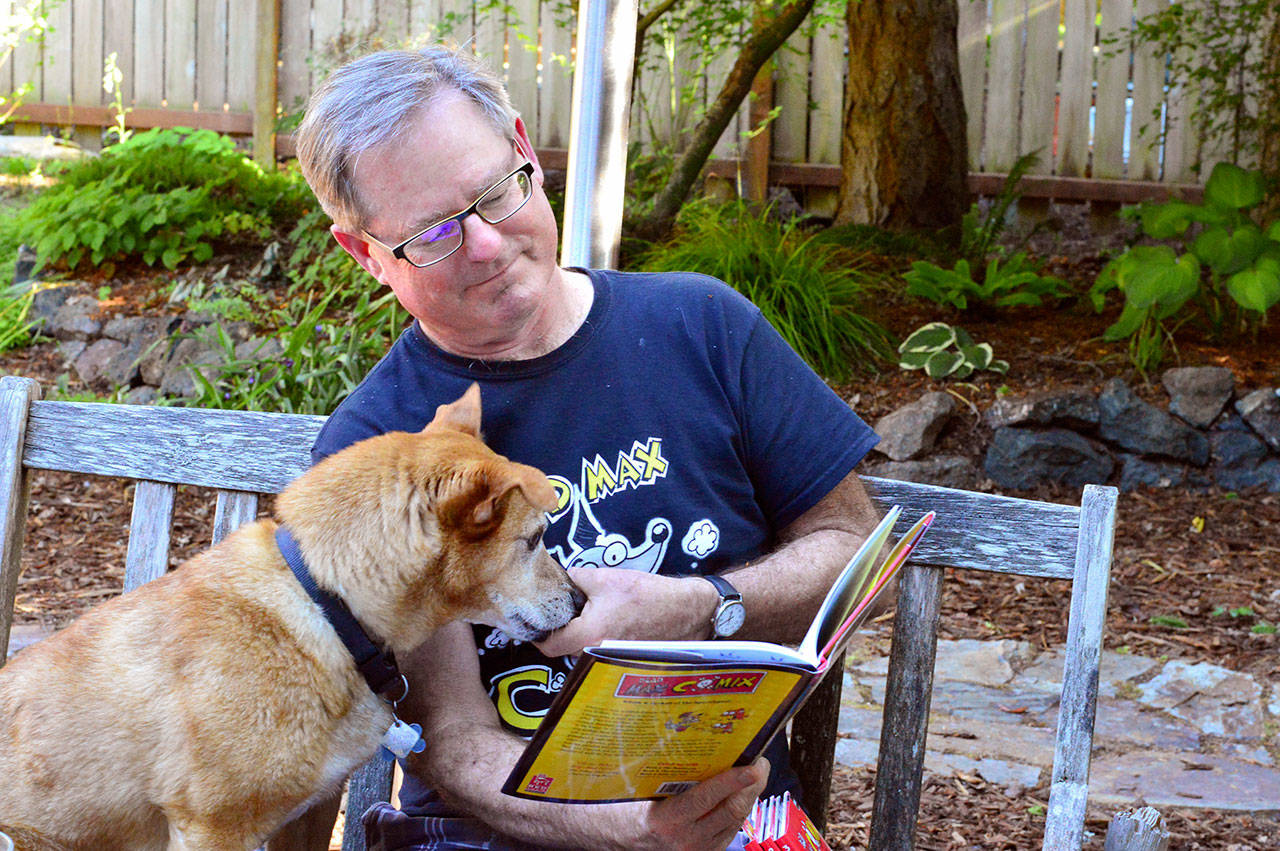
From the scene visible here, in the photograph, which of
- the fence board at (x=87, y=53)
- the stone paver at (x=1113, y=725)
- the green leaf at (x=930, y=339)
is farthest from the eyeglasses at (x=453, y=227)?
the fence board at (x=87, y=53)

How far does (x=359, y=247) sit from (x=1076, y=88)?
7.70m

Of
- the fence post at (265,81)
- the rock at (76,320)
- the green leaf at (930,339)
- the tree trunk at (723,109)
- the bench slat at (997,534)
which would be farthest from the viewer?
the fence post at (265,81)

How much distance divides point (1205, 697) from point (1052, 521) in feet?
8.89

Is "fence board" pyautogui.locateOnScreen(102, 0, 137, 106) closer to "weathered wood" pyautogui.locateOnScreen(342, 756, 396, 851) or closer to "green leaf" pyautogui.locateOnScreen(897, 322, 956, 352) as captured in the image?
"green leaf" pyautogui.locateOnScreen(897, 322, 956, 352)

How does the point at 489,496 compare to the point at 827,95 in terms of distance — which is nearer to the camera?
the point at 489,496

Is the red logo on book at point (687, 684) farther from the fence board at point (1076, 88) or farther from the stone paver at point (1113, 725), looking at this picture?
the fence board at point (1076, 88)

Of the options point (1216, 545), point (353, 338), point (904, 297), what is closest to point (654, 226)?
point (904, 297)

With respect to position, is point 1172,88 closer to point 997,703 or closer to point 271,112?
point 997,703

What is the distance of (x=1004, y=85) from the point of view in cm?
888

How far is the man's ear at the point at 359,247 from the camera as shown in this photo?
99.0 inches

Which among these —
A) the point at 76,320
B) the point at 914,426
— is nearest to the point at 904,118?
the point at 914,426

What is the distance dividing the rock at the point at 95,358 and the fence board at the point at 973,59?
6.13m

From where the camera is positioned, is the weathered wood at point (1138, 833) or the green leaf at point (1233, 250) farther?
the green leaf at point (1233, 250)

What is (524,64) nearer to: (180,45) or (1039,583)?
(180,45)
